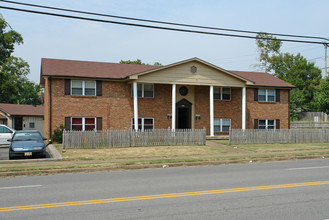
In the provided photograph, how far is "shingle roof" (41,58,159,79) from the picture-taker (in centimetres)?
2527

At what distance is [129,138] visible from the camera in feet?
70.0

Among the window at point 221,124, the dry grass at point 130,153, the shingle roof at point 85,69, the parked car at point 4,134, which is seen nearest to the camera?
the dry grass at point 130,153

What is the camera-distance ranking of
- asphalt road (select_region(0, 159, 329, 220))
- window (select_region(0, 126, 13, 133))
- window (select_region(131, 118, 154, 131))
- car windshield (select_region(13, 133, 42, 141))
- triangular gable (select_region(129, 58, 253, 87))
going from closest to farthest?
asphalt road (select_region(0, 159, 329, 220)), car windshield (select_region(13, 133, 42, 141)), window (select_region(0, 126, 13, 133)), triangular gable (select_region(129, 58, 253, 87)), window (select_region(131, 118, 154, 131))

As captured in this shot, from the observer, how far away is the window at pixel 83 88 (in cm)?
2542

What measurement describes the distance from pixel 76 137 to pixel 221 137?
12219 millimetres


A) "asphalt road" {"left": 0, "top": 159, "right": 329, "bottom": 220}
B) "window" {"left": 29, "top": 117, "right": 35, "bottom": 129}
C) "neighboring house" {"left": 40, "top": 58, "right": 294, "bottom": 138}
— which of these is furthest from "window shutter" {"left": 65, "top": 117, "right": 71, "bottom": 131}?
"window" {"left": 29, "top": 117, "right": 35, "bottom": 129}

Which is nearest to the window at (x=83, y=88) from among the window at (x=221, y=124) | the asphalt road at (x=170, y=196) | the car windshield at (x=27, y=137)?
the car windshield at (x=27, y=137)

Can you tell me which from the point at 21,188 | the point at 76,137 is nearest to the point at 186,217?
the point at 21,188

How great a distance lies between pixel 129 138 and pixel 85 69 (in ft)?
27.9

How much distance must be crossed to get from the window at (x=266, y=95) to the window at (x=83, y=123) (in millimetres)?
14943

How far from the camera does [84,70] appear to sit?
87.3 feet

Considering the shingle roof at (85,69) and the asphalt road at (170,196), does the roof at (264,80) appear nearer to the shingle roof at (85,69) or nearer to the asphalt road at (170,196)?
the shingle roof at (85,69)

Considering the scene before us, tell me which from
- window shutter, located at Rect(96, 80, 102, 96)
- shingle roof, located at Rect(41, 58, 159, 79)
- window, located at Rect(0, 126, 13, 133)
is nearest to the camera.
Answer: window, located at Rect(0, 126, 13, 133)

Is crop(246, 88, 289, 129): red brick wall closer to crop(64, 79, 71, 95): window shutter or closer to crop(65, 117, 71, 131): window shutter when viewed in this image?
crop(65, 117, 71, 131): window shutter
